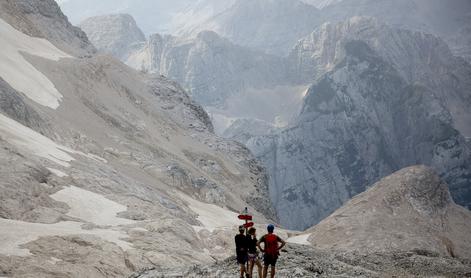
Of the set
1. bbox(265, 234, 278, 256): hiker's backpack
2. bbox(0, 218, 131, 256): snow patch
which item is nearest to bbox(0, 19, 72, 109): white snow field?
bbox(0, 218, 131, 256): snow patch

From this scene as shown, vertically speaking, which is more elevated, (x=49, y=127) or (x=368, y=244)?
(x=49, y=127)

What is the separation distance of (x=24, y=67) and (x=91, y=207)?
38.7m

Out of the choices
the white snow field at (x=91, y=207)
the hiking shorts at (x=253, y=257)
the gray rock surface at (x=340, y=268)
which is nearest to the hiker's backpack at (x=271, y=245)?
the hiking shorts at (x=253, y=257)

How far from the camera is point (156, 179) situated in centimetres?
6281

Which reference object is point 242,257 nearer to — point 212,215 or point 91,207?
point 91,207

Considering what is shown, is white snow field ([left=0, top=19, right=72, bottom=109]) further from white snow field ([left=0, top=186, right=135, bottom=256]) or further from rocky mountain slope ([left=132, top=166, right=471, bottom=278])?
rocky mountain slope ([left=132, top=166, right=471, bottom=278])

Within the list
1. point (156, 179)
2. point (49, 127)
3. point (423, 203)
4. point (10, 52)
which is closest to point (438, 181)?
point (423, 203)

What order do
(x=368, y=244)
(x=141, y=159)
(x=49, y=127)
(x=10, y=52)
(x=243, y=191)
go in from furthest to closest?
(x=243, y=191) < (x=10, y=52) < (x=141, y=159) < (x=49, y=127) < (x=368, y=244)

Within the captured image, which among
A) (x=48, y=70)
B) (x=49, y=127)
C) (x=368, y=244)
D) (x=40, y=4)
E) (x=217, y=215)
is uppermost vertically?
(x=40, y=4)

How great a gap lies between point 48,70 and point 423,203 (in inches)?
2085

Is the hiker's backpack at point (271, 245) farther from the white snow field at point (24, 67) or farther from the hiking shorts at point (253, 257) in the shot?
the white snow field at point (24, 67)

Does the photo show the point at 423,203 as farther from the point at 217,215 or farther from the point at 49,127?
the point at 49,127

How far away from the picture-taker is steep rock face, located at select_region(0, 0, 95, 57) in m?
86.8

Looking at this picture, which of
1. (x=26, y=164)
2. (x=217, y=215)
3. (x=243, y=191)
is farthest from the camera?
(x=243, y=191)
